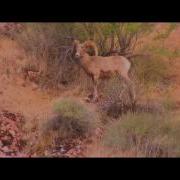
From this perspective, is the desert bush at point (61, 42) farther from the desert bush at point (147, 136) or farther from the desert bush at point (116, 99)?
the desert bush at point (147, 136)

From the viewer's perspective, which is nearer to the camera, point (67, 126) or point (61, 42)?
point (67, 126)

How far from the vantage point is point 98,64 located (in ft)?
15.6

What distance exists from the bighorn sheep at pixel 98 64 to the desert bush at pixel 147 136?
246 mm

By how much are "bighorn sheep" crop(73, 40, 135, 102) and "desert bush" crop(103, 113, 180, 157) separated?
25 centimetres

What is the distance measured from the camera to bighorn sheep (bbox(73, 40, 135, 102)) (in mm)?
4711

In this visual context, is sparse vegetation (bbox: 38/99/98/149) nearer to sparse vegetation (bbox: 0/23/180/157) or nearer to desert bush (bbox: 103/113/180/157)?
sparse vegetation (bbox: 0/23/180/157)

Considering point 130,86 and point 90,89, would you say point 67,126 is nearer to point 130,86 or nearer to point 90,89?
point 90,89

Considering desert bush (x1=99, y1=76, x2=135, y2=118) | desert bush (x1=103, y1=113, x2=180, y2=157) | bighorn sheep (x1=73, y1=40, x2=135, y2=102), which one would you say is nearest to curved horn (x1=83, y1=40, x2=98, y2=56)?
bighorn sheep (x1=73, y1=40, x2=135, y2=102)

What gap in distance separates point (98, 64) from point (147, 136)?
0.68 metres

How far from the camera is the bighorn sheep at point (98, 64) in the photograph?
4.71m

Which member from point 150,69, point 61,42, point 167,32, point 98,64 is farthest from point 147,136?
point 61,42
